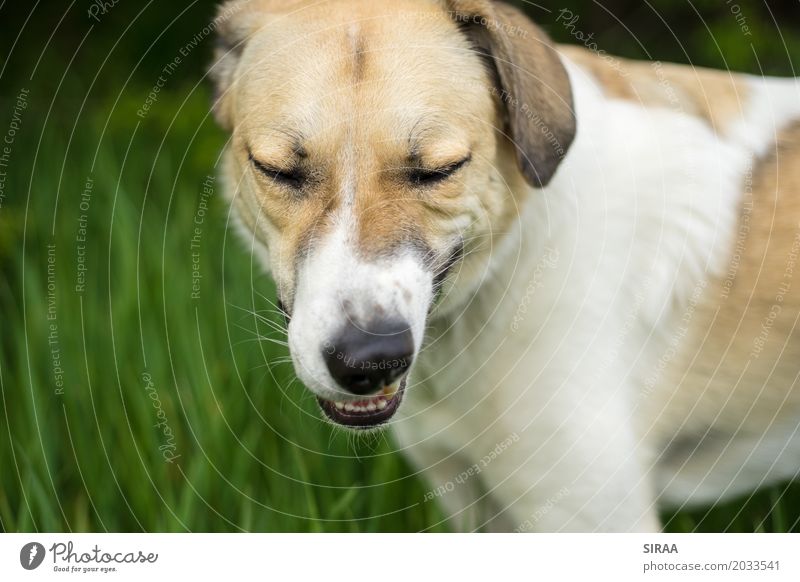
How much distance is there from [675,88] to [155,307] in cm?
176

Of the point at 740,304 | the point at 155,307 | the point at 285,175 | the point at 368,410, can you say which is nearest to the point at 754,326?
the point at 740,304

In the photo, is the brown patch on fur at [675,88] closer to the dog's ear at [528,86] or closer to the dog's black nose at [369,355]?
the dog's ear at [528,86]

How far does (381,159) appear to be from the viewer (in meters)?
1.57

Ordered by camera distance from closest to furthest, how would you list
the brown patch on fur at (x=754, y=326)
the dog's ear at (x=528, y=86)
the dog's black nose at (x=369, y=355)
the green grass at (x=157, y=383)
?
the dog's black nose at (x=369, y=355) < the dog's ear at (x=528, y=86) < the brown patch on fur at (x=754, y=326) < the green grass at (x=157, y=383)

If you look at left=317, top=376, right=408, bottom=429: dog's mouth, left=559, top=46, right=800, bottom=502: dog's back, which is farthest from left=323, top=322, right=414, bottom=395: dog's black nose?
left=559, top=46, right=800, bottom=502: dog's back

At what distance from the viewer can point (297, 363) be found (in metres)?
1.55

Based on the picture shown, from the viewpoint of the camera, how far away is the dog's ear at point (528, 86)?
170 centimetres

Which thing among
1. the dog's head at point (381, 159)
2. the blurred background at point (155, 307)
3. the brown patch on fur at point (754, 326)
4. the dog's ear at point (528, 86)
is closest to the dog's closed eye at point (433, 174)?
the dog's head at point (381, 159)

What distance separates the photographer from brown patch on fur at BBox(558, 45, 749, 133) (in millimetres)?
1893

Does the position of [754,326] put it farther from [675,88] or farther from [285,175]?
[285,175]

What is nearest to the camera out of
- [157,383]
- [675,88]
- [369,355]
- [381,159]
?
[369,355]

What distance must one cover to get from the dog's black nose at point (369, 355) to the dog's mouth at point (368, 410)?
12 centimetres
